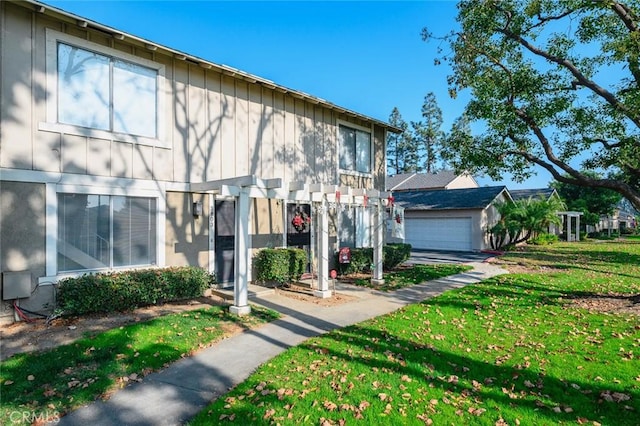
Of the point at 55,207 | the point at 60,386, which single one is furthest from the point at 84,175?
the point at 60,386

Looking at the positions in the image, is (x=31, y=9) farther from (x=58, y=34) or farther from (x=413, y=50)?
(x=413, y=50)

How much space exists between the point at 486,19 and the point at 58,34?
34.9ft

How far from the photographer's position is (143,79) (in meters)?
8.33

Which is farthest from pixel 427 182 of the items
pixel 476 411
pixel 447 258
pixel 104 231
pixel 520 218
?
pixel 476 411

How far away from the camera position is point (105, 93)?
7711 mm

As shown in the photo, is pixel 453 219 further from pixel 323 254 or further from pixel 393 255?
pixel 323 254

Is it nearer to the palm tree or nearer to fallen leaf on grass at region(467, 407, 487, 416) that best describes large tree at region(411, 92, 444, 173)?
the palm tree

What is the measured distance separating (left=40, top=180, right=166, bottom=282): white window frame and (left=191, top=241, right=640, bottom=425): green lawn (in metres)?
4.50

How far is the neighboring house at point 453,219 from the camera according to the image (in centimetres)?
2323

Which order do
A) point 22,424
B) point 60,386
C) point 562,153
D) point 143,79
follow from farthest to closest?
1. point 562,153
2. point 143,79
3. point 60,386
4. point 22,424

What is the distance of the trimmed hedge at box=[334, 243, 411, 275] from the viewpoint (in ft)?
41.2

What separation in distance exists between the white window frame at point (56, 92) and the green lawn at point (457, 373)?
5.74 metres

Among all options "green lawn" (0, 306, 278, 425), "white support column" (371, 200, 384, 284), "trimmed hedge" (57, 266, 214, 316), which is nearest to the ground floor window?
"trimmed hedge" (57, 266, 214, 316)

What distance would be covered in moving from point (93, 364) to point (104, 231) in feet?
11.2
